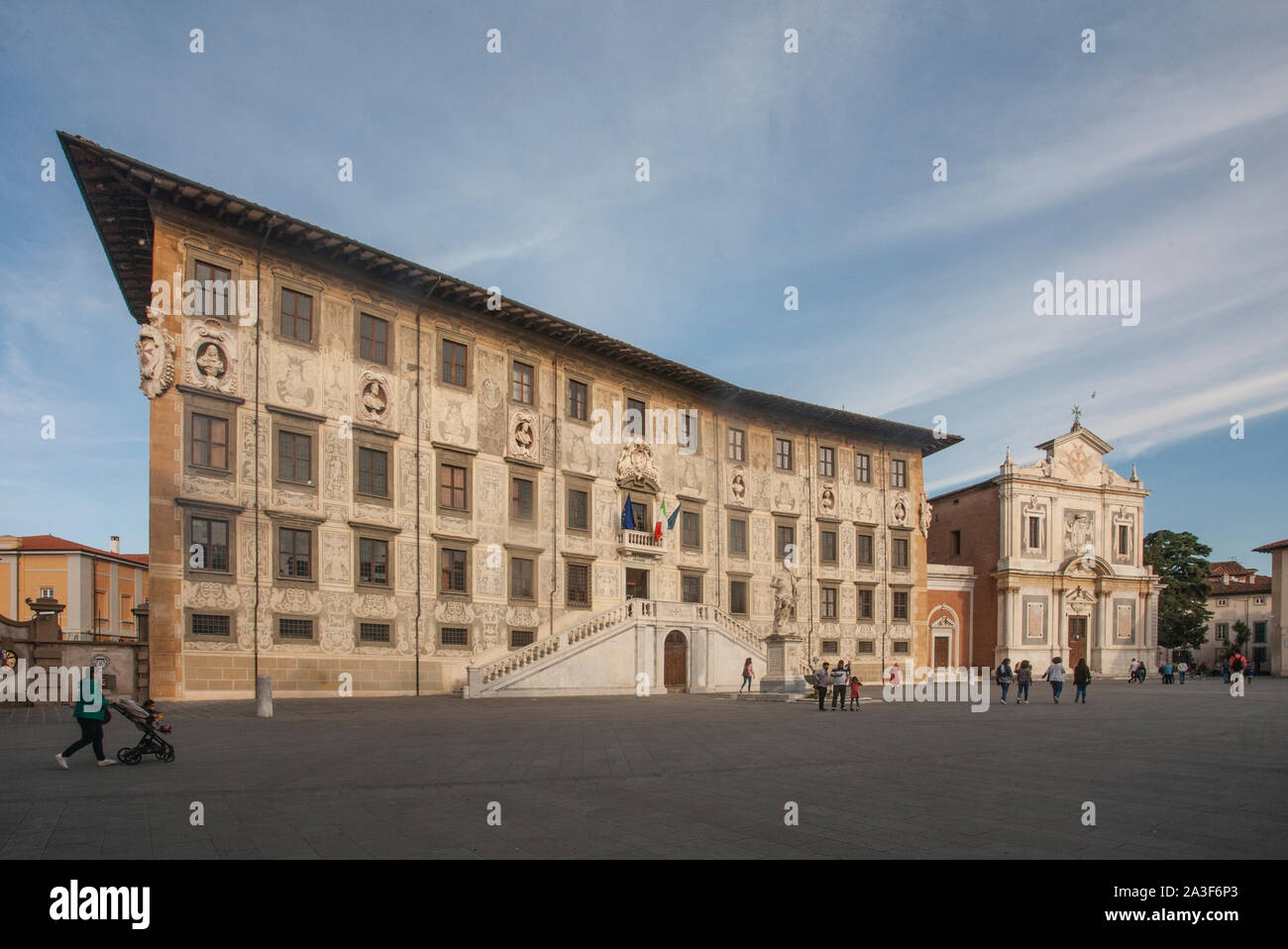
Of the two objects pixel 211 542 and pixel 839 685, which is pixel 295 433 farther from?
pixel 839 685

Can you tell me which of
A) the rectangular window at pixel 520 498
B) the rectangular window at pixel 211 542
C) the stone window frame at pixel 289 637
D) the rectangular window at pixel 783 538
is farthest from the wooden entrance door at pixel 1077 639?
the rectangular window at pixel 211 542

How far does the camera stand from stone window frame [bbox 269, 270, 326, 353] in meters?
26.4

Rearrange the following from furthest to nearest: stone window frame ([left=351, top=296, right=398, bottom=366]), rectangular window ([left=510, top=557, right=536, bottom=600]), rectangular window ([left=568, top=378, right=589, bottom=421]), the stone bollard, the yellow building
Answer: the yellow building → rectangular window ([left=568, top=378, right=589, bottom=421]) → rectangular window ([left=510, top=557, right=536, bottom=600]) → stone window frame ([left=351, top=296, right=398, bottom=366]) → the stone bollard

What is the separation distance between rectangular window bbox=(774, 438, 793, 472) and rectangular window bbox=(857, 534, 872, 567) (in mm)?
5790

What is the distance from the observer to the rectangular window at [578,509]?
1313 inches

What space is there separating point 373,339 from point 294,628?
9.54m

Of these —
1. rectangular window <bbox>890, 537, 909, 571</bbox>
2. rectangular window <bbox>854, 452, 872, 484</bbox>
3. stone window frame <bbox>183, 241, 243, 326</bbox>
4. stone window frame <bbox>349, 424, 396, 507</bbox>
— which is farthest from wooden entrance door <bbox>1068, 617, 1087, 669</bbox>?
stone window frame <bbox>183, 241, 243, 326</bbox>

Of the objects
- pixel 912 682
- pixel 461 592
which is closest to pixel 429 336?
pixel 461 592

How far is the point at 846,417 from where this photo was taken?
42500mm

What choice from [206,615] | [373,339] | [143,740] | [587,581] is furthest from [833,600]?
[143,740]

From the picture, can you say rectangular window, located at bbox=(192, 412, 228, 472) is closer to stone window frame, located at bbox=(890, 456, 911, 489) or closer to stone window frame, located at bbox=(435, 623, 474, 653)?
stone window frame, located at bbox=(435, 623, 474, 653)

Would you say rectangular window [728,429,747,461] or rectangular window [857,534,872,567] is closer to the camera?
rectangular window [728,429,747,461]

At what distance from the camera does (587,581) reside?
33.7 metres

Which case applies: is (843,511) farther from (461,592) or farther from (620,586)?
(461,592)
